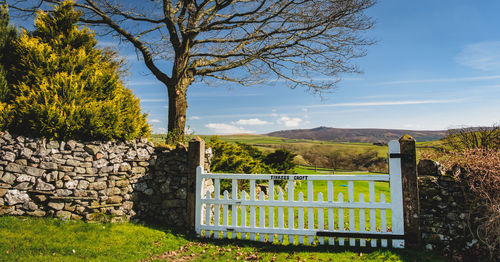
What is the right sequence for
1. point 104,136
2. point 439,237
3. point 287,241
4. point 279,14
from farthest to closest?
1. point 279,14
2. point 104,136
3. point 287,241
4. point 439,237

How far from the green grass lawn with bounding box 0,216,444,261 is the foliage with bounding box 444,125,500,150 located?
12.4ft

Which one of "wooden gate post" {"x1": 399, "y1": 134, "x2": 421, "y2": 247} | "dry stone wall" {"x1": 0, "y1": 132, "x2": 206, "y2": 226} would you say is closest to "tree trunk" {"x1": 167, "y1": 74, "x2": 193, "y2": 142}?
"dry stone wall" {"x1": 0, "y1": 132, "x2": 206, "y2": 226}

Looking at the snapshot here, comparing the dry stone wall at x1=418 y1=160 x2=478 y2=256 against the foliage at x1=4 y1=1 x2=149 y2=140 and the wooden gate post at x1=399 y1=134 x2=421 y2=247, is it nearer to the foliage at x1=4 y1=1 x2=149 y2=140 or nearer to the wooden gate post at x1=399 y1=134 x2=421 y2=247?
the wooden gate post at x1=399 y1=134 x2=421 y2=247

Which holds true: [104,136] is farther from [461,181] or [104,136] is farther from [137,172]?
[461,181]

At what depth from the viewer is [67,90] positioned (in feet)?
20.9

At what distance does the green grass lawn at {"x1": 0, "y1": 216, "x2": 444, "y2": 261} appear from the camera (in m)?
4.74

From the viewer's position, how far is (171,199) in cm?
657

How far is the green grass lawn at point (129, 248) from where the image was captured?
4.74 metres

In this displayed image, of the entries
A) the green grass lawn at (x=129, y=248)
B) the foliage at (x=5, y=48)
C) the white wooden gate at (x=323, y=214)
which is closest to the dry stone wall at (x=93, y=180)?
the green grass lawn at (x=129, y=248)

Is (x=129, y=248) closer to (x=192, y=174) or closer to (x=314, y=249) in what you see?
(x=192, y=174)

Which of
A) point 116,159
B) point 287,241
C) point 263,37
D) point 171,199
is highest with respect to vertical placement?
point 263,37

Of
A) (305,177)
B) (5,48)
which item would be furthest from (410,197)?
(5,48)

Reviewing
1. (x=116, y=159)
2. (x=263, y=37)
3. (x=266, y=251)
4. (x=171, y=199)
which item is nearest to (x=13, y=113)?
(x=116, y=159)

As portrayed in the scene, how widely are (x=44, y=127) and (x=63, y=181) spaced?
1.23 metres
